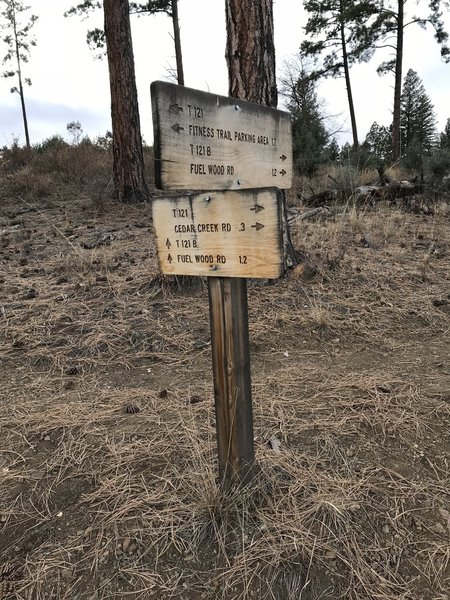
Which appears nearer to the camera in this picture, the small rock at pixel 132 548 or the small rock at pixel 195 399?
the small rock at pixel 132 548

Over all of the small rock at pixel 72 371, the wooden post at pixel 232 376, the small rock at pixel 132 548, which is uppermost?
the wooden post at pixel 232 376

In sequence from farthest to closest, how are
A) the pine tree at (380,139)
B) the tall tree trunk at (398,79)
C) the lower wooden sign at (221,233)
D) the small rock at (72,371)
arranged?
1. the pine tree at (380,139)
2. the tall tree trunk at (398,79)
3. the small rock at (72,371)
4. the lower wooden sign at (221,233)

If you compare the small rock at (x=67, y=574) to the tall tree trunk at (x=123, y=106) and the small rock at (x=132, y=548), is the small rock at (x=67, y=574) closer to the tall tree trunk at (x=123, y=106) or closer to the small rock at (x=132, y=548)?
the small rock at (x=132, y=548)

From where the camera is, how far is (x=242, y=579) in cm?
145

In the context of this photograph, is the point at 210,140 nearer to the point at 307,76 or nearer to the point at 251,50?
the point at 251,50

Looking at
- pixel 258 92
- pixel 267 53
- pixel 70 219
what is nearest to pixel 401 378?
pixel 258 92

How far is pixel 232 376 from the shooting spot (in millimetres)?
1580

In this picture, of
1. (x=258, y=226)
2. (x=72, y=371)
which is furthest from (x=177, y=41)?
(x=258, y=226)

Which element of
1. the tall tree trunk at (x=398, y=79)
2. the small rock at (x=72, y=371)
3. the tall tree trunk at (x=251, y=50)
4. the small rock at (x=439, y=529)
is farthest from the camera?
the tall tree trunk at (x=398, y=79)

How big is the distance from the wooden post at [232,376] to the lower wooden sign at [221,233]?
100 millimetres

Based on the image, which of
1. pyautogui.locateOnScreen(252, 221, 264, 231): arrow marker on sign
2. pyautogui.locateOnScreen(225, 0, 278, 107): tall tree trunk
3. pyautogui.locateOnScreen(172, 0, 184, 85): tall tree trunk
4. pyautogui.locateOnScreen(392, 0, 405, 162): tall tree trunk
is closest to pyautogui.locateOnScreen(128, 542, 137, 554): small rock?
pyautogui.locateOnScreen(252, 221, 264, 231): arrow marker on sign

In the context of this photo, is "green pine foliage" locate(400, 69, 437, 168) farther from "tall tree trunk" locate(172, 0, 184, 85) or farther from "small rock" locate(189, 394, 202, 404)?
"small rock" locate(189, 394, 202, 404)

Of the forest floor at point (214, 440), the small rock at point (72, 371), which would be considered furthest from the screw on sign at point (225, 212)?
the small rock at point (72, 371)

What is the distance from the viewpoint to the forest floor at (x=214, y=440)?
59.1 inches
